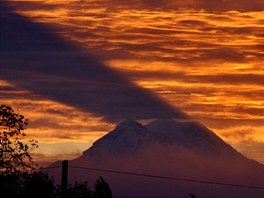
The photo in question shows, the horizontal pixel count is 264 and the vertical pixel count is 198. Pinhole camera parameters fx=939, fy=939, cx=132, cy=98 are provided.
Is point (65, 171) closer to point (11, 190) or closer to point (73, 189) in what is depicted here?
point (11, 190)

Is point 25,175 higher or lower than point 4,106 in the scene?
lower

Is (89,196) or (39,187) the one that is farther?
(89,196)

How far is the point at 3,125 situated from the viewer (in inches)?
2285

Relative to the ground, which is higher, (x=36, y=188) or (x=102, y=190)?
(x=102, y=190)

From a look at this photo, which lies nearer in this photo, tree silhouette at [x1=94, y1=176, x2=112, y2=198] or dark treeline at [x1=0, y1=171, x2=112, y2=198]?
dark treeline at [x1=0, y1=171, x2=112, y2=198]

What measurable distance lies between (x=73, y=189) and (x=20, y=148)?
22.4 metres

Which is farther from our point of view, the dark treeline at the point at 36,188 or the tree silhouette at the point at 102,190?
the tree silhouette at the point at 102,190

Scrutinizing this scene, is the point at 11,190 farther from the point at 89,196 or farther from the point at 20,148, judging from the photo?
the point at 89,196

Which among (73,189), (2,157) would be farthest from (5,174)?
(73,189)

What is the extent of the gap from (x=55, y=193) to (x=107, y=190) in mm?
→ 4218

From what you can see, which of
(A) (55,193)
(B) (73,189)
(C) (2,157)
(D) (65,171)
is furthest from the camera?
(B) (73,189)

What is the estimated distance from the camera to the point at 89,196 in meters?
78.1

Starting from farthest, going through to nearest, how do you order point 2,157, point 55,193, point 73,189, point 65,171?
→ point 73,189 < point 55,193 < point 65,171 < point 2,157

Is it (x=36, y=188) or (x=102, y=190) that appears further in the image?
(x=102, y=190)
